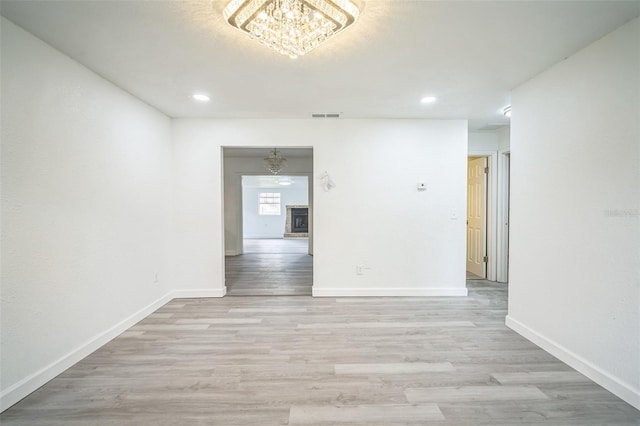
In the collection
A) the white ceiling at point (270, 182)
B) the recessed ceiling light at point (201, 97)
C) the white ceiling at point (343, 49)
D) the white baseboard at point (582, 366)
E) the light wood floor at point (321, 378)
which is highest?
the recessed ceiling light at point (201, 97)

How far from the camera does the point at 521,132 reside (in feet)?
8.36

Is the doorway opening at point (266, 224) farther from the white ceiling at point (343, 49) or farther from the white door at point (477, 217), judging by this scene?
the white door at point (477, 217)

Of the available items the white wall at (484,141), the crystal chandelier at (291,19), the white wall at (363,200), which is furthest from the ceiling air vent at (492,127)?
the crystal chandelier at (291,19)

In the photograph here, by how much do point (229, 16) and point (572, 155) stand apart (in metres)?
2.56

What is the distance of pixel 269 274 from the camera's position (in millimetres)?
4898

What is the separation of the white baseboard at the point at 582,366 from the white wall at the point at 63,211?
147 inches

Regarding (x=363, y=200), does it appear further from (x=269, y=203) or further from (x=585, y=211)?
(x=269, y=203)

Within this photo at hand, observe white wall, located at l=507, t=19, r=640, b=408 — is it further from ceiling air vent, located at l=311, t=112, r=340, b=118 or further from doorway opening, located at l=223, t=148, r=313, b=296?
doorway opening, located at l=223, t=148, r=313, b=296

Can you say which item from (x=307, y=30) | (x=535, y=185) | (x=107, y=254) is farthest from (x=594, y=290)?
(x=107, y=254)

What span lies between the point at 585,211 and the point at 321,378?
222cm

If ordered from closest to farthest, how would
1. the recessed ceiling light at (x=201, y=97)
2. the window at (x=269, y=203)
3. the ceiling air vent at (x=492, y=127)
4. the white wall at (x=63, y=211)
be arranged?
1. the white wall at (x=63, y=211)
2. the recessed ceiling light at (x=201, y=97)
3. the ceiling air vent at (x=492, y=127)
4. the window at (x=269, y=203)

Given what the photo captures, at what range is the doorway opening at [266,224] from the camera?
439 cm

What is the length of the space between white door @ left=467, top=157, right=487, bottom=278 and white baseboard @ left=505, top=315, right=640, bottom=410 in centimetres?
209

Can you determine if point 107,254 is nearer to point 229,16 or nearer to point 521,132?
point 229,16
